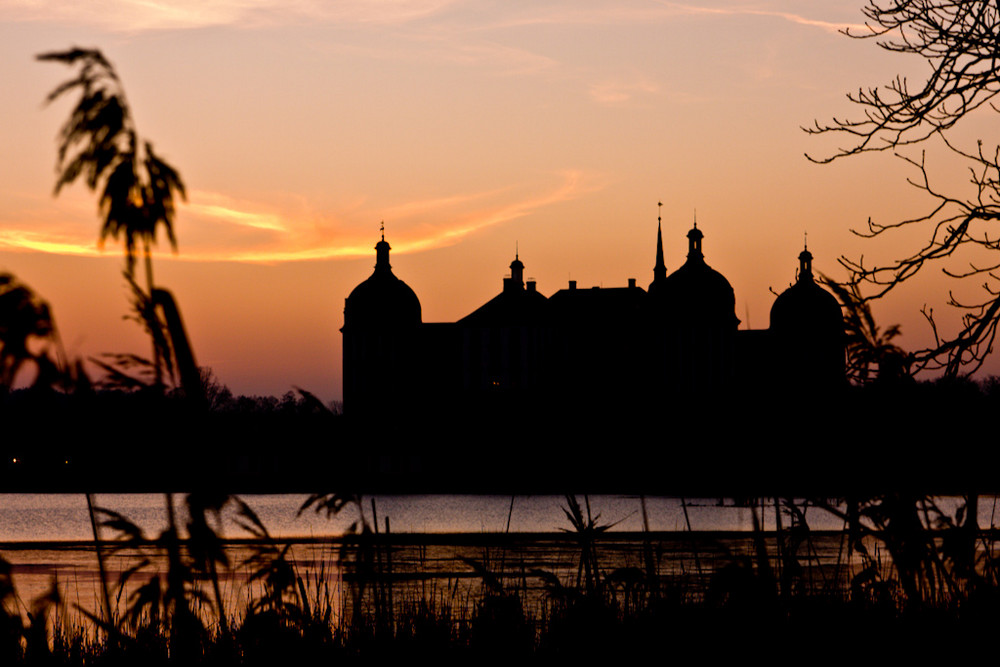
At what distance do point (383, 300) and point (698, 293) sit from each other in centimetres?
3492

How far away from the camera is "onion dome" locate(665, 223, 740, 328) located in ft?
403

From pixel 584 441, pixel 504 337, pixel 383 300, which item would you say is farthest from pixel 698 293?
pixel 584 441

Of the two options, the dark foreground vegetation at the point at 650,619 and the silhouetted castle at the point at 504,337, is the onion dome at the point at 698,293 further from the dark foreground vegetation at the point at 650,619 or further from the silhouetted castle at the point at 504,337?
the dark foreground vegetation at the point at 650,619

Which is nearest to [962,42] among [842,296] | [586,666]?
[842,296]

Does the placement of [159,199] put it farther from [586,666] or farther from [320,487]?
[586,666]

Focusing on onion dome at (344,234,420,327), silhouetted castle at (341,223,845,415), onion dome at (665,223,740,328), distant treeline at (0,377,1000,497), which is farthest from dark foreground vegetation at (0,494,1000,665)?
onion dome at (344,234,420,327)

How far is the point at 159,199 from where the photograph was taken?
3.54 meters

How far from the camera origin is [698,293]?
122938mm

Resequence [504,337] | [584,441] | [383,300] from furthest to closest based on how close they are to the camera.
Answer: [383,300] → [504,337] → [584,441]

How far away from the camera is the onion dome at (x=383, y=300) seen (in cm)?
13025

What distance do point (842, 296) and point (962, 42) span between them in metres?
4.64

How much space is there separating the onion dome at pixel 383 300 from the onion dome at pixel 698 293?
29263mm

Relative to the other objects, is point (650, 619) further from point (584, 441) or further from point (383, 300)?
point (383, 300)

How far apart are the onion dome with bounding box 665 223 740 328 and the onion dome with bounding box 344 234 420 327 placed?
2926 cm
